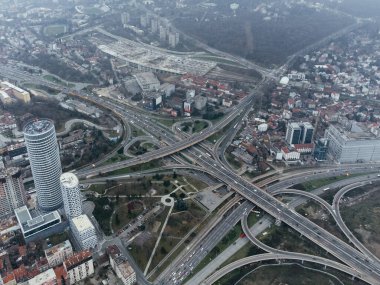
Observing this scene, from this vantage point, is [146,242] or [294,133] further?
[294,133]

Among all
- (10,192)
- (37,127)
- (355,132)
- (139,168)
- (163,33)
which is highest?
(37,127)

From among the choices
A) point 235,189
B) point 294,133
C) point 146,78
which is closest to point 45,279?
point 235,189

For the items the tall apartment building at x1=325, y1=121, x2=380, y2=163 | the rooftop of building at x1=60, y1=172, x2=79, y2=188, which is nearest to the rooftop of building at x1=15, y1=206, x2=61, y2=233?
the rooftop of building at x1=60, y1=172, x2=79, y2=188

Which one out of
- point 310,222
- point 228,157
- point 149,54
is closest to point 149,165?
point 228,157

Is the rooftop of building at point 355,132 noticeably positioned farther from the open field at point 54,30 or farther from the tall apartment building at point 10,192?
the open field at point 54,30

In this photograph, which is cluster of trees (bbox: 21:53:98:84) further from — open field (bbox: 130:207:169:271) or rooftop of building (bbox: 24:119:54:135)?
open field (bbox: 130:207:169:271)

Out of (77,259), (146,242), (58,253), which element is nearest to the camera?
(77,259)

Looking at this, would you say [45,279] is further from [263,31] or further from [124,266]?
[263,31]
